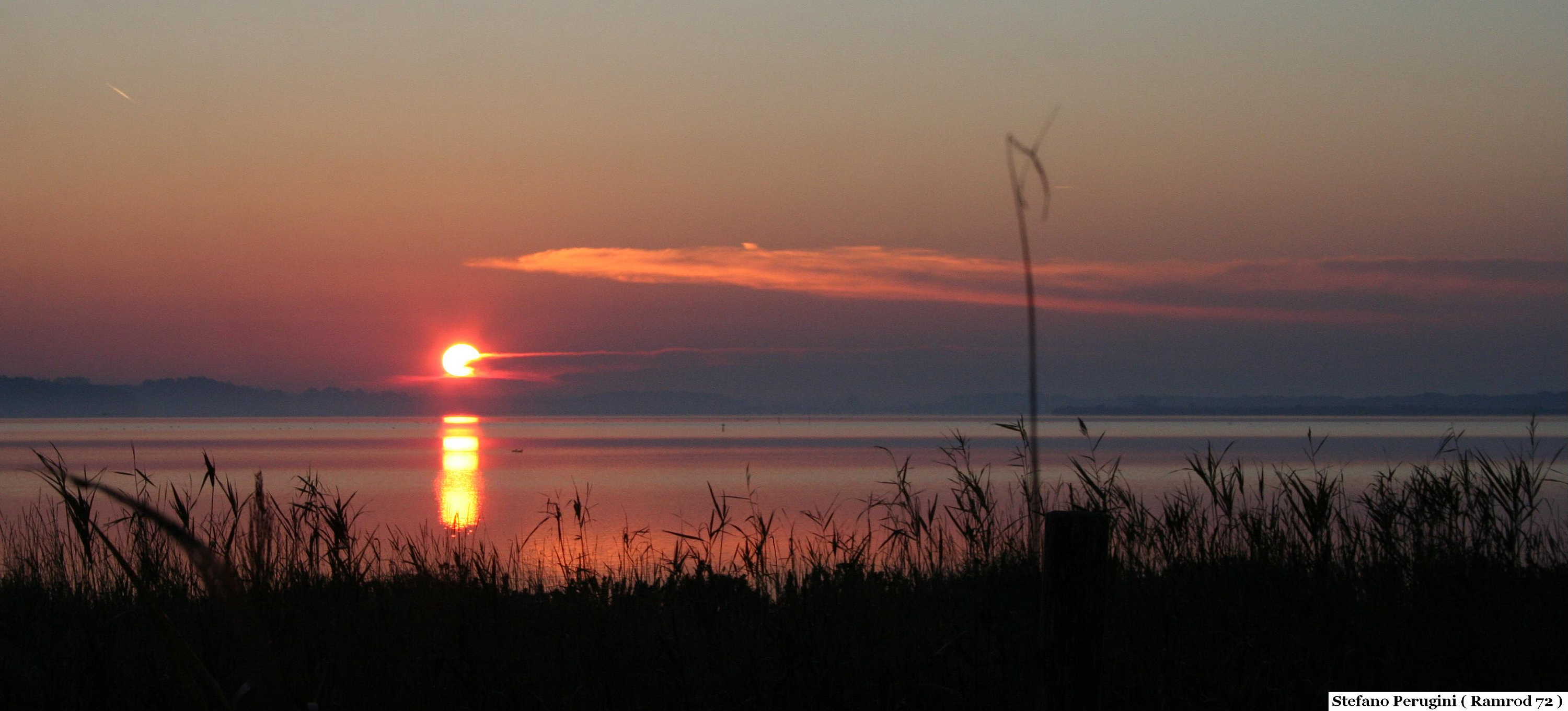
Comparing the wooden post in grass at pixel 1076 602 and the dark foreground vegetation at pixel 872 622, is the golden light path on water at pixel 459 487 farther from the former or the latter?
the wooden post in grass at pixel 1076 602

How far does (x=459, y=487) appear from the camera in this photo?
4334 cm

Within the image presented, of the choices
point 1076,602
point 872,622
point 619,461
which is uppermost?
point 1076,602

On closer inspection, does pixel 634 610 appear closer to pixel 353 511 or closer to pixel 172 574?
pixel 172 574

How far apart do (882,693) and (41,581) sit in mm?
10319

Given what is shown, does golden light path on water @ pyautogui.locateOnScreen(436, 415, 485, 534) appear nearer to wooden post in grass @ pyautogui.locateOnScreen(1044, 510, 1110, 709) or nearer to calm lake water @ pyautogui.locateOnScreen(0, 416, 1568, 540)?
calm lake water @ pyautogui.locateOnScreen(0, 416, 1568, 540)

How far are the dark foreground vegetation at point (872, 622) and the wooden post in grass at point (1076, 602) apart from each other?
0.05 meters

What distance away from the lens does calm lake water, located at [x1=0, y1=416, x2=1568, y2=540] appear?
34062mm

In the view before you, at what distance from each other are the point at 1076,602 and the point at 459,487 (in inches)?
1628

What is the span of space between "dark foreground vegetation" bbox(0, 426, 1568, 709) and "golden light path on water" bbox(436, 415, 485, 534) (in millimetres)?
2873

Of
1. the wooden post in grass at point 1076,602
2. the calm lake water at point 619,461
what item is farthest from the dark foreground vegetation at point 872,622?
the calm lake water at point 619,461

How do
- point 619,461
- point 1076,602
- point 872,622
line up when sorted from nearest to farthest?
point 1076,602 → point 872,622 → point 619,461

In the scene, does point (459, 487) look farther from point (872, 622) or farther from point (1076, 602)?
point (1076, 602)

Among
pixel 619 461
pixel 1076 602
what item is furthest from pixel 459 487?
pixel 1076 602

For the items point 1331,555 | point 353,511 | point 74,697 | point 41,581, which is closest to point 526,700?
point 74,697
